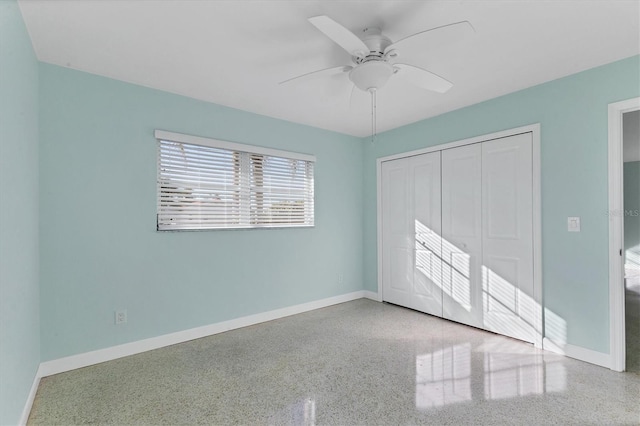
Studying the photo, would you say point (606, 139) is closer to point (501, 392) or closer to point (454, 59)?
point (454, 59)

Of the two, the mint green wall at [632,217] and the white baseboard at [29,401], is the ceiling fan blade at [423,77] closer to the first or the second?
the white baseboard at [29,401]

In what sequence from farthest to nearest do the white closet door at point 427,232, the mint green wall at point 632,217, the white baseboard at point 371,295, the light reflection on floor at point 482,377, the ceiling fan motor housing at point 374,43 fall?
the mint green wall at point 632,217
the white baseboard at point 371,295
the white closet door at point 427,232
the light reflection on floor at point 482,377
the ceiling fan motor housing at point 374,43

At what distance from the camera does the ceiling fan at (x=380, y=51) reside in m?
1.71

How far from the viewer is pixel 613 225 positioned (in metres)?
2.43

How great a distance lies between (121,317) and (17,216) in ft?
4.27

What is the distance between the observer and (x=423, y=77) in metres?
2.22

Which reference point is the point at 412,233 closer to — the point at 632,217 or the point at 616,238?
the point at 616,238

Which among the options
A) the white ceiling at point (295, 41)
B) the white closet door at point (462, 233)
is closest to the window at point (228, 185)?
the white ceiling at point (295, 41)

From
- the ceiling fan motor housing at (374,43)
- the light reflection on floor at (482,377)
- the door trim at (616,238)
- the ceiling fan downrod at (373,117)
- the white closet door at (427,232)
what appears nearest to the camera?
the ceiling fan motor housing at (374,43)

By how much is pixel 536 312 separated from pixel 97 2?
13.4 ft

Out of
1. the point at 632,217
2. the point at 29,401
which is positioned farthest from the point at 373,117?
the point at 632,217

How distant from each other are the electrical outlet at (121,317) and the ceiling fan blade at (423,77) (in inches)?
117

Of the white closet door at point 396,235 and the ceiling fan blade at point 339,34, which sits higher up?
the ceiling fan blade at point 339,34

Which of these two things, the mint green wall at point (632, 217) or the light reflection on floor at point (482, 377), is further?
the mint green wall at point (632, 217)
